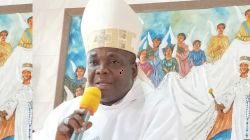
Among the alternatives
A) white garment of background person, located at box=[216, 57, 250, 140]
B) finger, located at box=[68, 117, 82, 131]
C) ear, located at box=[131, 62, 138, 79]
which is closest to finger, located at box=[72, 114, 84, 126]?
finger, located at box=[68, 117, 82, 131]

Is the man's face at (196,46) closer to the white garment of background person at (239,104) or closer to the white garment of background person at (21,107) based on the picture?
the white garment of background person at (239,104)

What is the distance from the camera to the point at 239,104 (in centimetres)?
186

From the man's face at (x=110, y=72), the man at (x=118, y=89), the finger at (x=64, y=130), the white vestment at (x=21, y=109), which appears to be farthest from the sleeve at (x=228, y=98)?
the finger at (x=64, y=130)

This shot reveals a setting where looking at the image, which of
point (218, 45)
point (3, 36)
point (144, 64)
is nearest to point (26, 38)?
point (3, 36)

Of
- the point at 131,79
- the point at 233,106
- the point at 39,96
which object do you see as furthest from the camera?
the point at 39,96

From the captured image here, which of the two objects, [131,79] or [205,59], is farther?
[205,59]

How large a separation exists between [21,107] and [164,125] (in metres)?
1.22

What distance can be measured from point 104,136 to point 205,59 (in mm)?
778

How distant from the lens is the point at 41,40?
226 cm

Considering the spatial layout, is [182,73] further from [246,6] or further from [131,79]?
[131,79]

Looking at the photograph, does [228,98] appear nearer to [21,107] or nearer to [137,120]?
[137,120]

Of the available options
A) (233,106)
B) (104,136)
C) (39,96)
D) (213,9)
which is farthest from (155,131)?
(39,96)

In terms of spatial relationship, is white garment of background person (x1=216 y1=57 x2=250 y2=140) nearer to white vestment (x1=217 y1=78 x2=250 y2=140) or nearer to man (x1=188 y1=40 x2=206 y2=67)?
white vestment (x1=217 y1=78 x2=250 y2=140)

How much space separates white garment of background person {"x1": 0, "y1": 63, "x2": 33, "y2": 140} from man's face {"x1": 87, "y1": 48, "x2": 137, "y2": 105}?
1.05 m
